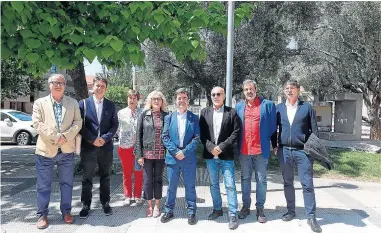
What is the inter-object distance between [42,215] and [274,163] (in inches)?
278

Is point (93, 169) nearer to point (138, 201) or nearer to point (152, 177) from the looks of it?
point (152, 177)

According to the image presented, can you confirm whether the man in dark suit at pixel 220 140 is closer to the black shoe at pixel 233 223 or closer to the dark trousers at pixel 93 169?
the black shoe at pixel 233 223

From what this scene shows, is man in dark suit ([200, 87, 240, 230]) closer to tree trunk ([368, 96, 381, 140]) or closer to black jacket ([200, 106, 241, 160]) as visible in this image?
black jacket ([200, 106, 241, 160])

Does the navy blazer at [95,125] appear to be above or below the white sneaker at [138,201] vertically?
above

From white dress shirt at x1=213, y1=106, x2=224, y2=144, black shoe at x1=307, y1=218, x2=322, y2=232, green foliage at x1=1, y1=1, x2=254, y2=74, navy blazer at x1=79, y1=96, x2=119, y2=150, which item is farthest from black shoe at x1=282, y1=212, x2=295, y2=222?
green foliage at x1=1, y1=1, x2=254, y2=74

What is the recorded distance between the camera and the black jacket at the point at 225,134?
16.2ft

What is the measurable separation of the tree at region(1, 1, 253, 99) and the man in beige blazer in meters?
0.93

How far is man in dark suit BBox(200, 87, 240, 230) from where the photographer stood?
4926 millimetres

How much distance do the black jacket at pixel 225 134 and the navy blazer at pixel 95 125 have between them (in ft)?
4.95

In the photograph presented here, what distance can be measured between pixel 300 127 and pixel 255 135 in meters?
→ 0.69

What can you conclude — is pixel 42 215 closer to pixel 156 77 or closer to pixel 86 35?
pixel 86 35

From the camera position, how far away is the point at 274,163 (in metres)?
10.1

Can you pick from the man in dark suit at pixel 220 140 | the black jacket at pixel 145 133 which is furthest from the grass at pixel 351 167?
the black jacket at pixel 145 133

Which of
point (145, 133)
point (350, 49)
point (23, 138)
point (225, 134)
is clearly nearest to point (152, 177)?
point (145, 133)
